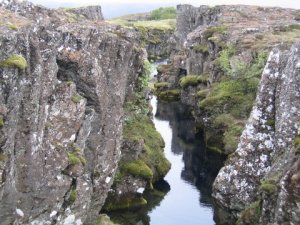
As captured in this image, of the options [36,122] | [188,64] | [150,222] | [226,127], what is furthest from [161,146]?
[188,64]

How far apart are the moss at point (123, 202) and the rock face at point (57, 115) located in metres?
4.17

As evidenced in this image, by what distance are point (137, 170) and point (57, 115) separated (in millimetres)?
16216

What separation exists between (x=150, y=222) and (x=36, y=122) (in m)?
20.1

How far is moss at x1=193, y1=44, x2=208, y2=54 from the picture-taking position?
101 meters

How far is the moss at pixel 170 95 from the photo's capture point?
111 meters

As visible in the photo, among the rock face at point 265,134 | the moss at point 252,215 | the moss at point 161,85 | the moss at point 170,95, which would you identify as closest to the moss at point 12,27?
the moss at point 252,215

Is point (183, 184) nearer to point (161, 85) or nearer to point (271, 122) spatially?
point (271, 122)

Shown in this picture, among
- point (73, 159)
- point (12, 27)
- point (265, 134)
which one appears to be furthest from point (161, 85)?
point (12, 27)

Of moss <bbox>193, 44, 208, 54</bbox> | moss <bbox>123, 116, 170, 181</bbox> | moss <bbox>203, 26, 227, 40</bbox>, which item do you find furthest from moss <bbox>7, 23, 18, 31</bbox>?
moss <bbox>203, 26, 227, 40</bbox>

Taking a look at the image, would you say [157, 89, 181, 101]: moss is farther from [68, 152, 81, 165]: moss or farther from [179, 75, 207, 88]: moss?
[68, 152, 81, 165]: moss

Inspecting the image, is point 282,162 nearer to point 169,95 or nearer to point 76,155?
point 76,155

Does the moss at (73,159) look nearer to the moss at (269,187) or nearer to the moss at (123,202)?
the moss at (269,187)

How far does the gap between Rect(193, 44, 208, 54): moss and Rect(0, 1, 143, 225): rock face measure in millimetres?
52347

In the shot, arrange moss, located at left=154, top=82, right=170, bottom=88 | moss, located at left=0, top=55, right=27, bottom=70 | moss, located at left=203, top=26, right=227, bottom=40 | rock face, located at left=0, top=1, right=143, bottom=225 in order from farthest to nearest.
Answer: moss, located at left=154, top=82, right=170, bottom=88, moss, located at left=203, top=26, right=227, bottom=40, rock face, located at left=0, top=1, right=143, bottom=225, moss, located at left=0, top=55, right=27, bottom=70
